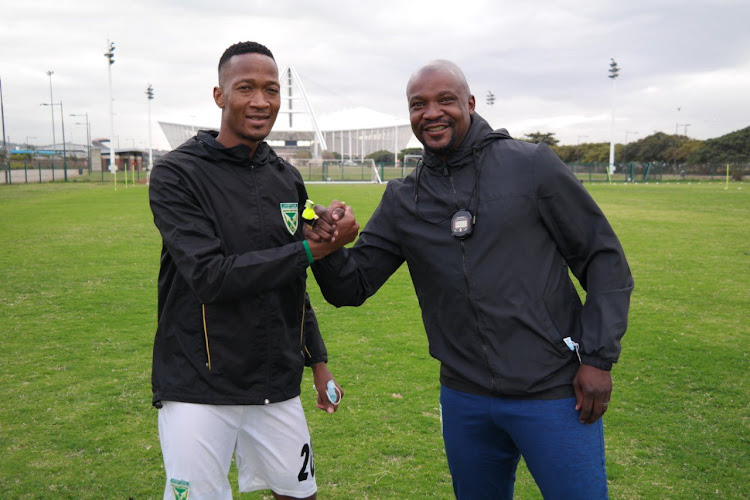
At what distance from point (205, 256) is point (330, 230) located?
503 mm

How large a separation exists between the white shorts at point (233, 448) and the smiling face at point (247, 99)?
1169mm

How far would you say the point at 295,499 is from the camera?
2.85 meters

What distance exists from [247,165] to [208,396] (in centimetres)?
100

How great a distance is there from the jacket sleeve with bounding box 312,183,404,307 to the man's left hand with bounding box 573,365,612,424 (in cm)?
103

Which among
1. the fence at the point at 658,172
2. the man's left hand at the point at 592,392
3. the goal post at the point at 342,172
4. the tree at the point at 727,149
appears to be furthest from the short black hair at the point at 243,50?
the tree at the point at 727,149

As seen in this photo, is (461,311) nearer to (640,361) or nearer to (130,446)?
(130,446)

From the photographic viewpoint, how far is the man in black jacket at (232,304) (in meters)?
2.48

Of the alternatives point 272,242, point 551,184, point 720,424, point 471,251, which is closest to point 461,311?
point 471,251

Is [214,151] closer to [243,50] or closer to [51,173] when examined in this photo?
[243,50]

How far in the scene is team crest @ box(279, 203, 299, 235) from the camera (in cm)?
275

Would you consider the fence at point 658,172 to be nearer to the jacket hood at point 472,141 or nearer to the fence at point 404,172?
the fence at point 404,172

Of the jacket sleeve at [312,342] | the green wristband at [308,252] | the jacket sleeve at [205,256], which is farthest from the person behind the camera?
the jacket sleeve at [312,342]

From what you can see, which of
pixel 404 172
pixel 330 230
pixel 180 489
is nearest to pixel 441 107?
pixel 330 230

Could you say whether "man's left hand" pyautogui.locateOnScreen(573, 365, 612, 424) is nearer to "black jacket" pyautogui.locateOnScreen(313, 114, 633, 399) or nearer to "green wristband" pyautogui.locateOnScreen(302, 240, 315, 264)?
"black jacket" pyautogui.locateOnScreen(313, 114, 633, 399)
